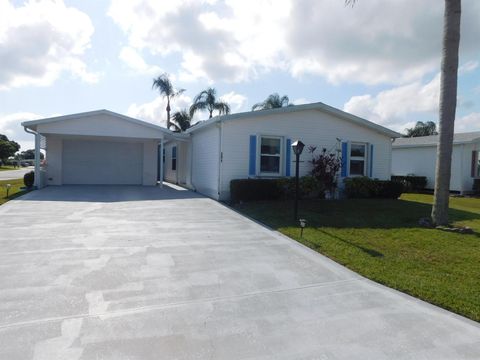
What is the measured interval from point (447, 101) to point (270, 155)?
19.2 feet

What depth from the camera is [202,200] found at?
1159cm

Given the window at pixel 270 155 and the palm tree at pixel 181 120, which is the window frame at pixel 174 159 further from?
the palm tree at pixel 181 120

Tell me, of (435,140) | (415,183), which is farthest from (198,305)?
(435,140)

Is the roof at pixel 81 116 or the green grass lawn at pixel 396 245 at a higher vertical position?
the roof at pixel 81 116

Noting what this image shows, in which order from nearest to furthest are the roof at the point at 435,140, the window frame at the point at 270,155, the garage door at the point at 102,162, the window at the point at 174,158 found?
the window frame at the point at 270,155 → the garage door at the point at 102,162 → the roof at the point at 435,140 → the window at the point at 174,158

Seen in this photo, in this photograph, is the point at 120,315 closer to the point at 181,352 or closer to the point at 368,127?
the point at 181,352

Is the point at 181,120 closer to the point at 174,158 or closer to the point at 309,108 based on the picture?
the point at 174,158

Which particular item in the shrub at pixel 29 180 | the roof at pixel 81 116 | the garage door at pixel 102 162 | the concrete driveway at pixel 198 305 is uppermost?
the roof at pixel 81 116

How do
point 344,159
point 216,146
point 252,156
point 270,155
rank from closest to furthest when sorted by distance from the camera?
point 252,156, point 216,146, point 270,155, point 344,159

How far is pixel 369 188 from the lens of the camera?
1281cm

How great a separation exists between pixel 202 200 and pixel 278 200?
2613 mm

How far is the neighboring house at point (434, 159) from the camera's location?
1750 cm

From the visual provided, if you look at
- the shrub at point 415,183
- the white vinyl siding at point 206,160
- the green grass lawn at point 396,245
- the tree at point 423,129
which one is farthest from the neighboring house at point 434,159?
the tree at point 423,129

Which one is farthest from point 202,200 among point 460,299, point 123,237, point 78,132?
point 460,299
